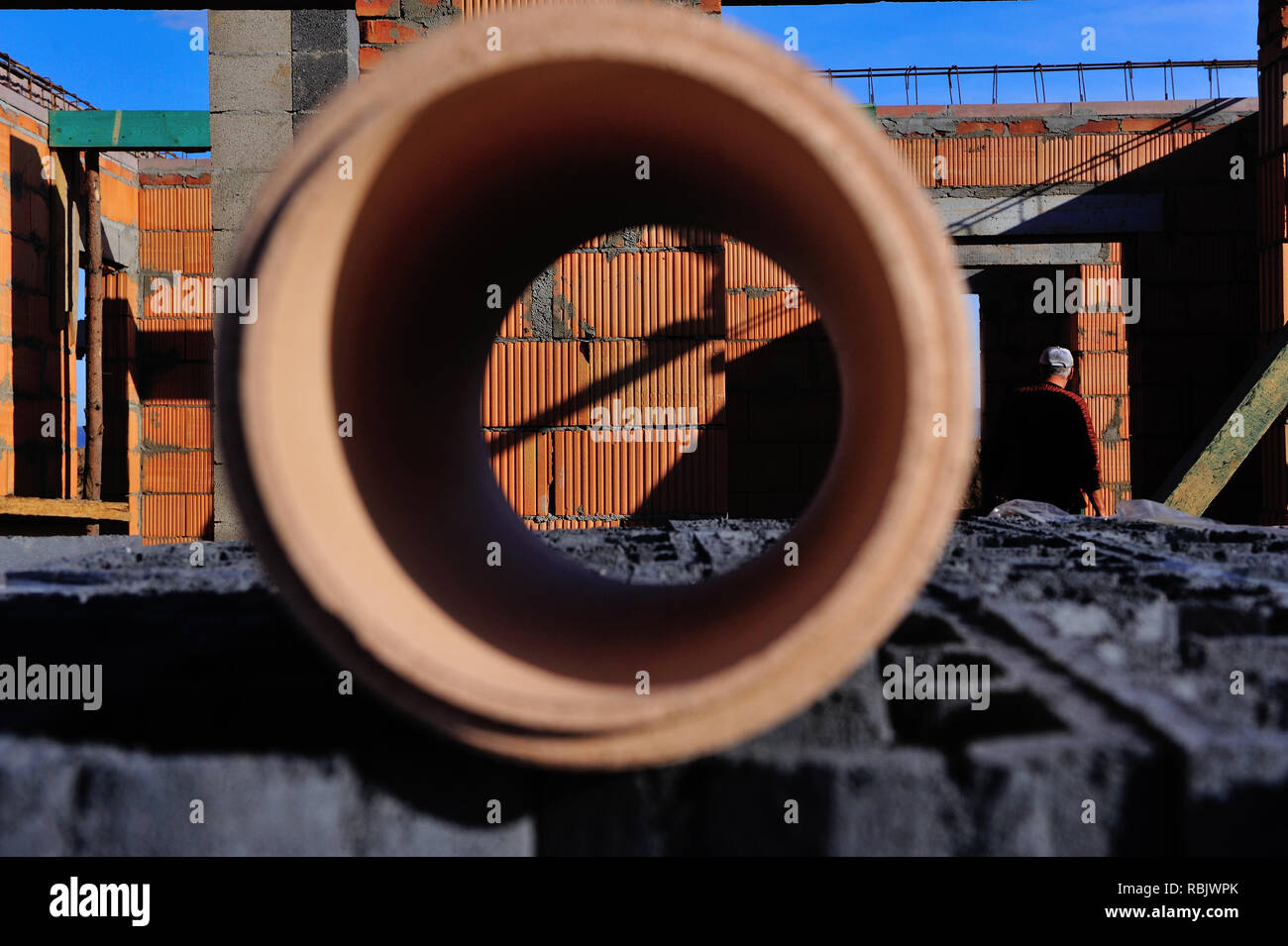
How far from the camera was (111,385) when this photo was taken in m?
8.00

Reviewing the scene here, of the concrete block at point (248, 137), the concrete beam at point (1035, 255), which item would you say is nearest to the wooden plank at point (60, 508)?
the concrete block at point (248, 137)

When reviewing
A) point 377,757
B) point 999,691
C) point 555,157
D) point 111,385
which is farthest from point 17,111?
point 999,691

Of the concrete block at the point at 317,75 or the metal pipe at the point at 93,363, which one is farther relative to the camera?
the metal pipe at the point at 93,363

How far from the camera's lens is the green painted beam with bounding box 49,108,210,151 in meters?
6.89

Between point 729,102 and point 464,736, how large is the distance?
951mm

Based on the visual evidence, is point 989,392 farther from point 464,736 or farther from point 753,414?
point 464,736

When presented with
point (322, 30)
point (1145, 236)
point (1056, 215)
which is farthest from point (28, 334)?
point (1145, 236)

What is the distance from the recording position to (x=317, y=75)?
461 centimetres

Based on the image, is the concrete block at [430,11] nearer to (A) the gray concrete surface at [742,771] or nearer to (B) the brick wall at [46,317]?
(A) the gray concrete surface at [742,771]

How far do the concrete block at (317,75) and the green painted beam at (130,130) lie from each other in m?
2.65

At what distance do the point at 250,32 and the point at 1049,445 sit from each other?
461 cm

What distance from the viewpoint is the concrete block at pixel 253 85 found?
462 centimetres

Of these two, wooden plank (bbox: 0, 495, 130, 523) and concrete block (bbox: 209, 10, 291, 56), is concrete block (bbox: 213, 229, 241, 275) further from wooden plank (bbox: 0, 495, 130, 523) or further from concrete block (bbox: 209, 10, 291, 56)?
wooden plank (bbox: 0, 495, 130, 523)

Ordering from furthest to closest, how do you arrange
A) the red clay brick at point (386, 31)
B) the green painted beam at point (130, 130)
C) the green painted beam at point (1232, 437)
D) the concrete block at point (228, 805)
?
the green painted beam at point (130, 130) → the green painted beam at point (1232, 437) → the red clay brick at point (386, 31) → the concrete block at point (228, 805)
